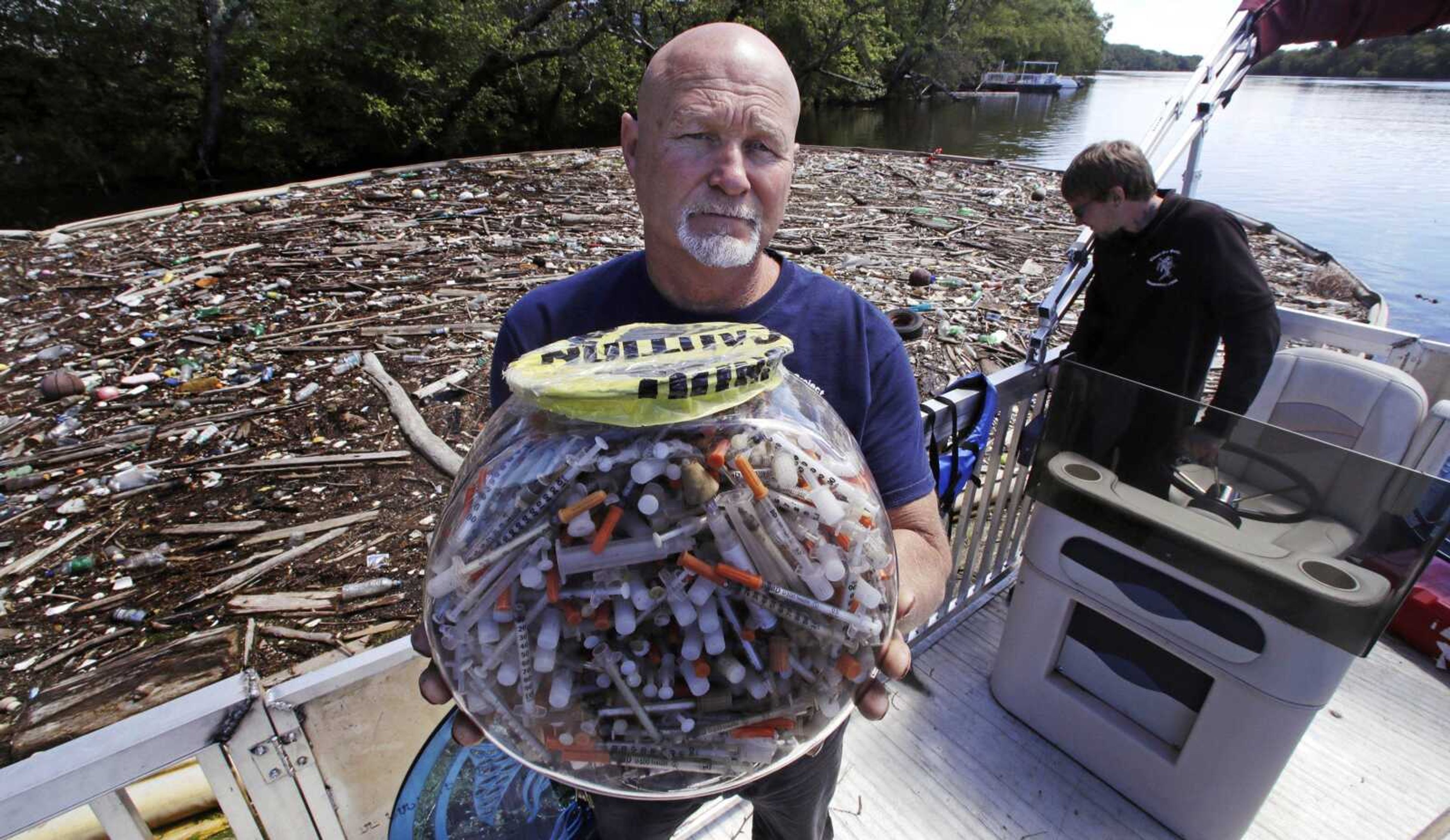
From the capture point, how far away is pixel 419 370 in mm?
5789

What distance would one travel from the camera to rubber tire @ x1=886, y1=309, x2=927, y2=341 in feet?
20.1

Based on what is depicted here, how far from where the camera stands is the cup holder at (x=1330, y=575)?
5.33 ft

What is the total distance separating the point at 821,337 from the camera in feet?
5.04

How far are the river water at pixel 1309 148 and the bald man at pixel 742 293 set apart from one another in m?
4.33

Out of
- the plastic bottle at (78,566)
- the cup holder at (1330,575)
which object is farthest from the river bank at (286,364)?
the cup holder at (1330,575)

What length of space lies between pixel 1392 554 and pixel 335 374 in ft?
21.7

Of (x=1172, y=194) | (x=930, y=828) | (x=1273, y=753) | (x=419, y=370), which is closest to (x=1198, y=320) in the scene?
(x=1172, y=194)

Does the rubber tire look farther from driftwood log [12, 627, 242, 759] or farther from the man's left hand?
driftwood log [12, 627, 242, 759]

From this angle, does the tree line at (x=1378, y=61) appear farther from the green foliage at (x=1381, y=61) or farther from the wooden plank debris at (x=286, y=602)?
the wooden plank debris at (x=286, y=602)

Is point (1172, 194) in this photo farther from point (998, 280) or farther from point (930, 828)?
point (998, 280)

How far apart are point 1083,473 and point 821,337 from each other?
1.21m

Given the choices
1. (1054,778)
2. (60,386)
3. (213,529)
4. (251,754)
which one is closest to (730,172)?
(251,754)

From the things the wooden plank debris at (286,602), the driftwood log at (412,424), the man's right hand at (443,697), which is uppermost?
the man's right hand at (443,697)

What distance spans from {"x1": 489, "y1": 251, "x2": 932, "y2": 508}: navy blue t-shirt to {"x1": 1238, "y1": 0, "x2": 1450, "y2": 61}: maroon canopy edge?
177 inches
